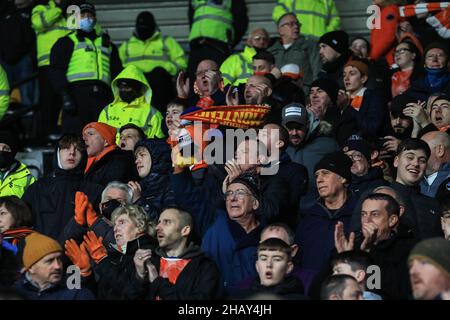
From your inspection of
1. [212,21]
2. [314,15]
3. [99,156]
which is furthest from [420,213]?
[212,21]

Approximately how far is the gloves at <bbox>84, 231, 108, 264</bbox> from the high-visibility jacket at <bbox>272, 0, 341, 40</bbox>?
560 cm

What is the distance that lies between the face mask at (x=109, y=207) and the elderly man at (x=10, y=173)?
1.42 m

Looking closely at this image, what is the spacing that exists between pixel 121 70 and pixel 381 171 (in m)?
4.68

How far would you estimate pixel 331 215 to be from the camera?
10766 millimetres

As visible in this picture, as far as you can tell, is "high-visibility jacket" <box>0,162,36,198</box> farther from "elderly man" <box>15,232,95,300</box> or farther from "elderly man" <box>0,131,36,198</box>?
"elderly man" <box>15,232,95,300</box>

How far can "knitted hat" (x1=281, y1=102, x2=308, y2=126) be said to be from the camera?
12.2 meters

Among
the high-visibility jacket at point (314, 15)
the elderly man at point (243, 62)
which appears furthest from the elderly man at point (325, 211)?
the high-visibility jacket at point (314, 15)

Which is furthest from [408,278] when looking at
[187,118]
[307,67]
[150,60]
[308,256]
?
[150,60]

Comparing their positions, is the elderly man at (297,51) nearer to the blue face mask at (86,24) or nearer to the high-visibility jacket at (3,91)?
the blue face mask at (86,24)

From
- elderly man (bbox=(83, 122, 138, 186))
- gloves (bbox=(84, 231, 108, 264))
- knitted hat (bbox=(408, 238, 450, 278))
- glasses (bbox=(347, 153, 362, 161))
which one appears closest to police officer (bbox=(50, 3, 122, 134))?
elderly man (bbox=(83, 122, 138, 186))

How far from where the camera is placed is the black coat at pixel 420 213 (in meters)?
10.7

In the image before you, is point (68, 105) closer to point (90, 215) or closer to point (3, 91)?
point (3, 91)
